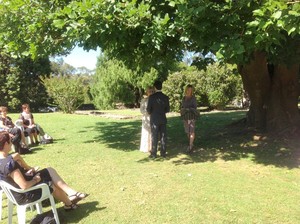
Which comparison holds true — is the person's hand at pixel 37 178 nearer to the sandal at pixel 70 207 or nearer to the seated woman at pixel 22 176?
the seated woman at pixel 22 176

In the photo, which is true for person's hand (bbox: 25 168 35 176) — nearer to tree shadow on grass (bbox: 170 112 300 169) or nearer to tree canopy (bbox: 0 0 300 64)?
tree canopy (bbox: 0 0 300 64)

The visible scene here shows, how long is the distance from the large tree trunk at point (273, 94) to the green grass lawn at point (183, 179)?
0.94 m

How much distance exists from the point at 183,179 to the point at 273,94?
17.7 feet

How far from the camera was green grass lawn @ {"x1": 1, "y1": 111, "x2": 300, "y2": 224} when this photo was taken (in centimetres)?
544

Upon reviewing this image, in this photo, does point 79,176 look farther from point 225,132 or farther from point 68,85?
point 68,85

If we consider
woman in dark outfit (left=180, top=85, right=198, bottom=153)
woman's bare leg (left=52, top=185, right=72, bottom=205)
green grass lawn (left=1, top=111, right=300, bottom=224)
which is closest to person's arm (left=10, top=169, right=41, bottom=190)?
woman's bare leg (left=52, top=185, right=72, bottom=205)

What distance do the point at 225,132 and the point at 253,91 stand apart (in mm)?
1649

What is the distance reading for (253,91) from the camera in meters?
11.4

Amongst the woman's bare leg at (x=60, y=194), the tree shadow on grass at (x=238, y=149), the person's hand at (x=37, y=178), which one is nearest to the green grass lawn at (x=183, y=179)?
the tree shadow on grass at (x=238, y=149)

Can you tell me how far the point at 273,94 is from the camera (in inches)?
435

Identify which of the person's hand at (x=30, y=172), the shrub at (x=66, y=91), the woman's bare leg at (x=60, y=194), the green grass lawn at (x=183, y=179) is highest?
the shrub at (x=66, y=91)

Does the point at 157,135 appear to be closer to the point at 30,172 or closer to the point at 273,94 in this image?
the point at 30,172

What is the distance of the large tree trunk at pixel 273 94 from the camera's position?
10750mm

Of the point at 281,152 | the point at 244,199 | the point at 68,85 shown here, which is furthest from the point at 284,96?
the point at 68,85
